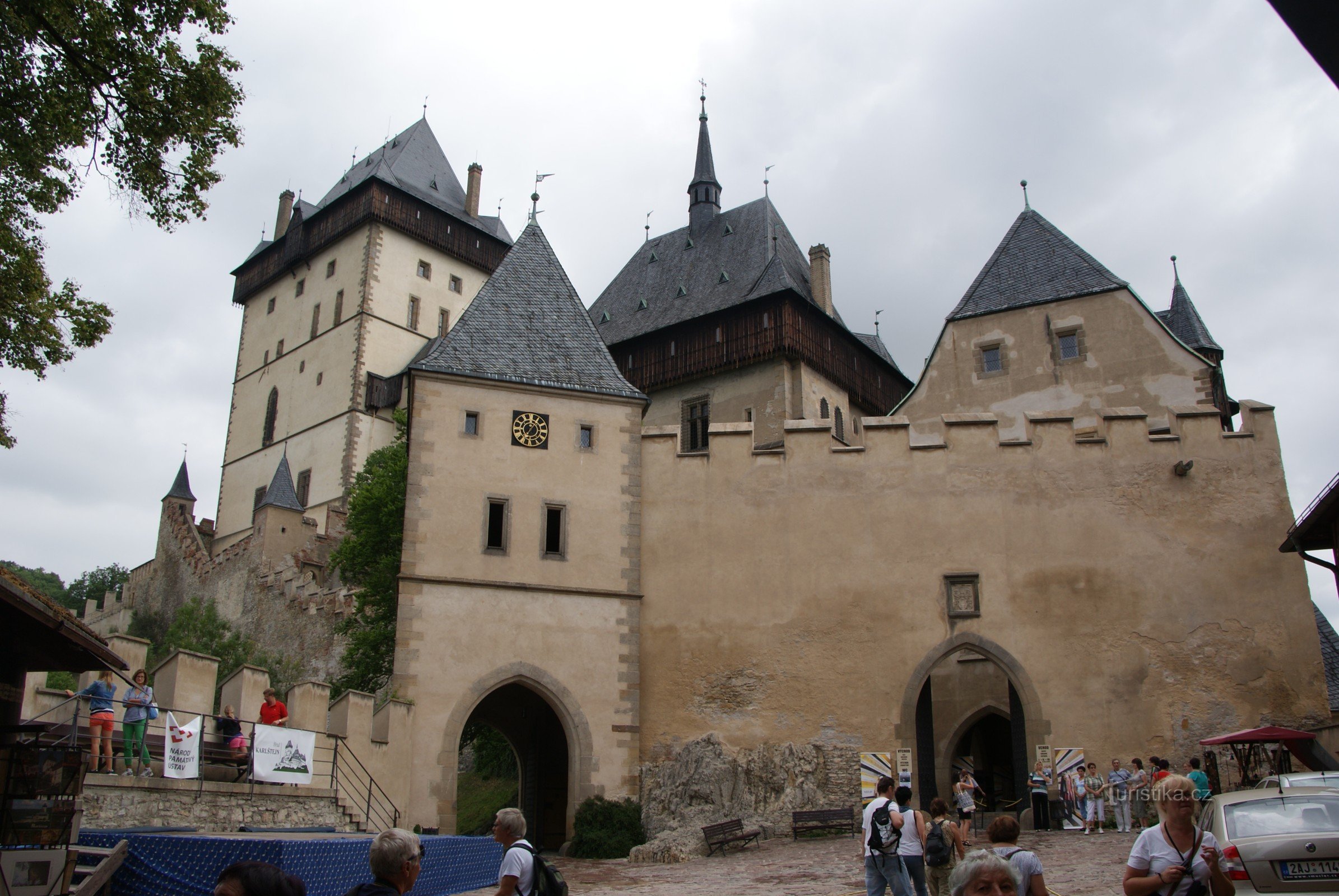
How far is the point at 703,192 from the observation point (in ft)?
138

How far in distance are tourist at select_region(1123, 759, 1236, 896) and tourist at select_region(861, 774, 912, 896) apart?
3139 mm

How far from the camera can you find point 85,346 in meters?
11.4

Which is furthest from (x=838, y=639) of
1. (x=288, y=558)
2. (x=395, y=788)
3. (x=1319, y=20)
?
(x=288, y=558)

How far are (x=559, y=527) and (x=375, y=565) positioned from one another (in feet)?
26.7

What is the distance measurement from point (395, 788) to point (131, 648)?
4.70m

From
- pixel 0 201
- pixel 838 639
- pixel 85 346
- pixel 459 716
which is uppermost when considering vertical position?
pixel 0 201

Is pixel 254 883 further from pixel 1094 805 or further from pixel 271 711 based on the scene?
pixel 1094 805

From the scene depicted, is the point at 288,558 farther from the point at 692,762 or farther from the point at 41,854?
the point at 41,854

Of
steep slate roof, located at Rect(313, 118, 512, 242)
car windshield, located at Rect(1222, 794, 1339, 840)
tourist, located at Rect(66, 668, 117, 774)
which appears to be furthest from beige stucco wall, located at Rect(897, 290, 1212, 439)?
steep slate roof, located at Rect(313, 118, 512, 242)

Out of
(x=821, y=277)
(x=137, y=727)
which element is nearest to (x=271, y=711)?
(x=137, y=727)

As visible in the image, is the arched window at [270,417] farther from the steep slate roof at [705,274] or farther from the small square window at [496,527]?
the small square window at [496,527]

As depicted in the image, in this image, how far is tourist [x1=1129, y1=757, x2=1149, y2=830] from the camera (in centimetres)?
1590

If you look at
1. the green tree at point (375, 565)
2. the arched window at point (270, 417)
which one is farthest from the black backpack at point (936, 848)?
the arched window at point (270, 417)

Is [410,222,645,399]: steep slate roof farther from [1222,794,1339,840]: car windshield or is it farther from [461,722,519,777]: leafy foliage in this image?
[1222,794,1339,840]: car windshield
